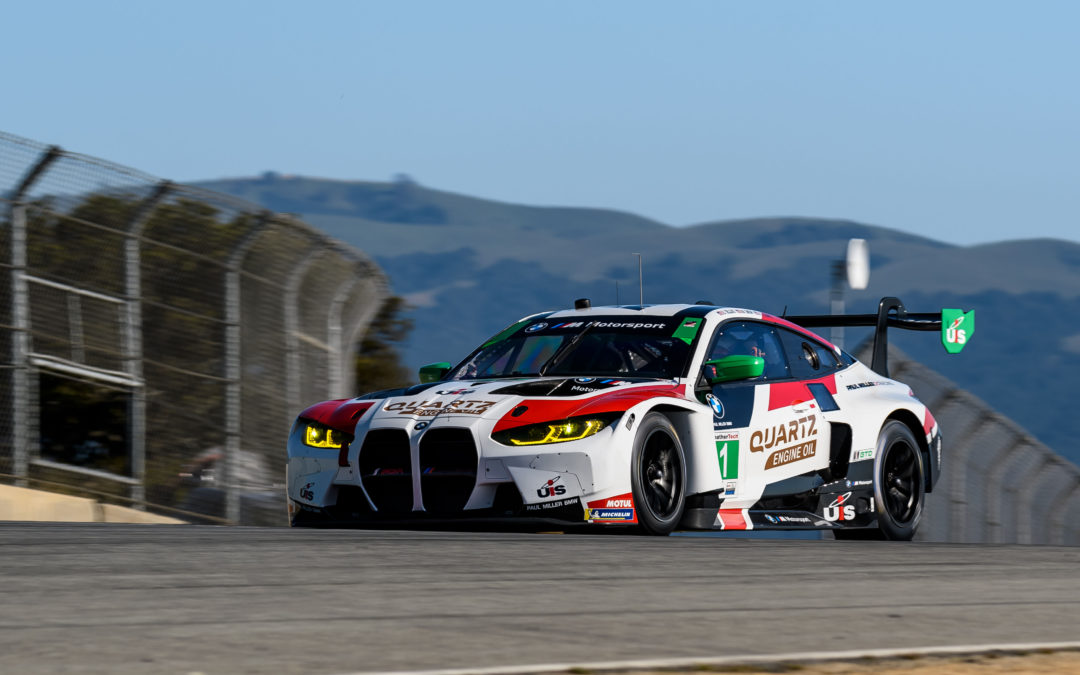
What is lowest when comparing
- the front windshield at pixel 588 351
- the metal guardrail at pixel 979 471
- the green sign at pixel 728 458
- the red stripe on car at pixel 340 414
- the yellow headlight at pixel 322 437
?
the metal guardrail at pixel 979 471

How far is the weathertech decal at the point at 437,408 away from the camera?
8.23 meters

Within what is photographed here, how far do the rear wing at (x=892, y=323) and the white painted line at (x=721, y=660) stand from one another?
6490 mm

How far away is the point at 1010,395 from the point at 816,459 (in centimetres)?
17958

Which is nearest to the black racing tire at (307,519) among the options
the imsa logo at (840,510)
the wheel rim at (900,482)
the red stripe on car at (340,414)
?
the red stripe on car at (340,414)

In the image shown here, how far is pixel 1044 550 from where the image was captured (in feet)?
29.8

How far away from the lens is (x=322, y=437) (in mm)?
8570

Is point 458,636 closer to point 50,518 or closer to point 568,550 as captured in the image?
point 568,550

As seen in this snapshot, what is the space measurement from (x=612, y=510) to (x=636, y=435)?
1.29 ft

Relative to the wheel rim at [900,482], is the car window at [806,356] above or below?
above

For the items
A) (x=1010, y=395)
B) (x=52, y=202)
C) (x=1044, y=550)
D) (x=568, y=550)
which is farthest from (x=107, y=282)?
(x=1010, y=395)

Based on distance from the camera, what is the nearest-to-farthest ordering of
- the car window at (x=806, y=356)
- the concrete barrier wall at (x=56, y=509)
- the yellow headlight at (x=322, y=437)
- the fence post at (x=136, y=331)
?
1. the yellow headlight at (x=322, y=437)
2. the car window at (x=806, y=356)
3. the concrete barrier wall at (x=56, y=509)
4. the fence post at (x=136, y=331)

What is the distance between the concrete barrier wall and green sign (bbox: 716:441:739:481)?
382cm

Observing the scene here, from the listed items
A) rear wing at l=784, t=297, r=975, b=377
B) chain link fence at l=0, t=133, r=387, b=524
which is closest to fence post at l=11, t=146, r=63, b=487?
chain link fence at l=0, t=133, r=387, b=524

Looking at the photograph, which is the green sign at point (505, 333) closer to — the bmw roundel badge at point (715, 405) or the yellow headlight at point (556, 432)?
the bmw roundel badge at point (715, 405)
